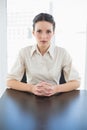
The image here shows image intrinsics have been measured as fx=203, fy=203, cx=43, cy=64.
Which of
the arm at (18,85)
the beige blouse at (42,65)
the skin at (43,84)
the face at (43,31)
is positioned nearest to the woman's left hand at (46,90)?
the skin at (43,84)

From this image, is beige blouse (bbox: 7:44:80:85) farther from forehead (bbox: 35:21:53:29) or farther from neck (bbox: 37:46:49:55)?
forehead (bbox: 35:21:53:29)

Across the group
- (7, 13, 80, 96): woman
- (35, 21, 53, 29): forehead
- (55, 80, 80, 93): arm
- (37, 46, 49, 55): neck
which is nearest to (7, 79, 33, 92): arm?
(7, 13, 80, 96): woman

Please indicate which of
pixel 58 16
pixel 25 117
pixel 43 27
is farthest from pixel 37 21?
pixel 58 16

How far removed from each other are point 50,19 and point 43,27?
0.10 meters

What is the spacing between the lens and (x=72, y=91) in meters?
1.53

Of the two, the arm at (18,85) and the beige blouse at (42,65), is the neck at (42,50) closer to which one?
the beige blouse at (42,65)

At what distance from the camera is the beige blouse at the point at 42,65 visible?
5.65 feet

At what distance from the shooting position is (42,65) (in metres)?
1.74

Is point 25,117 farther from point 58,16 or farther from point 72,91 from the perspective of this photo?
point 58,16

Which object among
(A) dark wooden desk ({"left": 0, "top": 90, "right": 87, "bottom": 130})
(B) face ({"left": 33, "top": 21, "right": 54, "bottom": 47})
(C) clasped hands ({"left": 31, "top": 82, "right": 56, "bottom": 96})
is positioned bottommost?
(A) dark wooden desk ({"left": 0, "top": 90, "right": 87, "bottom": 130})

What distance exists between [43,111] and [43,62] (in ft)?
2.23

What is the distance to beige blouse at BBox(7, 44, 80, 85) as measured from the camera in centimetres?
172

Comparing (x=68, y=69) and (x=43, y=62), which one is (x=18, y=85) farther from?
(x=68, y=69)

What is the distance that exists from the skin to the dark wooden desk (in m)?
0.05
